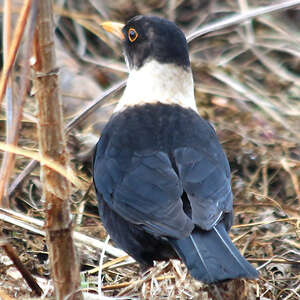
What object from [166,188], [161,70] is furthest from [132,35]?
[166,188]

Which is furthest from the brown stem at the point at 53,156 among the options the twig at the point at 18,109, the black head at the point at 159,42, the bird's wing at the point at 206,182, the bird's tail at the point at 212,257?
the black head at the point at 159,42

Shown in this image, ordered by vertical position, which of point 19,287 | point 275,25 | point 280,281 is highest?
point 275,25

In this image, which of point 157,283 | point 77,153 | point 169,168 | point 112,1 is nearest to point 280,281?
point 157,283

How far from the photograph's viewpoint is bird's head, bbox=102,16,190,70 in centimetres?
420

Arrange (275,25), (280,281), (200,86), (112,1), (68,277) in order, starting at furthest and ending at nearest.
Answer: (112,1)
(275,25)
(200,86)
(280,281)
(68,277)

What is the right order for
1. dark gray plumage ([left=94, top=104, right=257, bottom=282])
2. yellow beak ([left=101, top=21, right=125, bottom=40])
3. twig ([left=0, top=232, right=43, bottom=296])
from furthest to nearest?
yellow beak ([left=101, top=21, right=125, bottom=40]) < dark gray plumage ([left=94, top=104, right=257, bottom=282]) < twig ([left=0, top=232, right=43, bottom=296])

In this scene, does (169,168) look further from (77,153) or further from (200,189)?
(77,153)

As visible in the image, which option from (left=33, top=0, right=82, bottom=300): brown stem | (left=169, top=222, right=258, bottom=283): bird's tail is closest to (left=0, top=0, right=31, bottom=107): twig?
(left=33, top=0, right=82, bottom=300): brown stem

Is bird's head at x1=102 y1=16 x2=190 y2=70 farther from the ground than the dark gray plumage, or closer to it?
farther from the ground

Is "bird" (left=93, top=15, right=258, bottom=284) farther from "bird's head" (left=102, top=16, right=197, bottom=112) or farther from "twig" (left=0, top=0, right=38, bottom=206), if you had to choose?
"twig" (left=0, top=0, right=38, bottom=206)

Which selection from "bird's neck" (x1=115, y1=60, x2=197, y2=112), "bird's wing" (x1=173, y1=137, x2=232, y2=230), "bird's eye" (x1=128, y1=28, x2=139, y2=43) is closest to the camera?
"bird's wing" (x1=173, y1=137, x2=232, y2=230)

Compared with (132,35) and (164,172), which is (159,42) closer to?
(132,35)

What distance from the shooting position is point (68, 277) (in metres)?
2.64

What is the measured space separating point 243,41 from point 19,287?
4.15 metres
